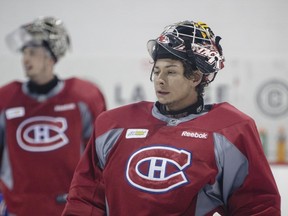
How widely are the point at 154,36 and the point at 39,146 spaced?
8.33ft

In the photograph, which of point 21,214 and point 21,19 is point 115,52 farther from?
point 21,214

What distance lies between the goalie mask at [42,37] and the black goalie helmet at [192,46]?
111 cm

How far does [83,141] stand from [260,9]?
105 inches

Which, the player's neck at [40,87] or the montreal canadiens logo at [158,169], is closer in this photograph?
the montreal canadiens logo at [158,169]

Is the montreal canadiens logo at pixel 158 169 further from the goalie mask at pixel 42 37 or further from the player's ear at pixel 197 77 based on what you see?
the goalie mask at pixel 42 37

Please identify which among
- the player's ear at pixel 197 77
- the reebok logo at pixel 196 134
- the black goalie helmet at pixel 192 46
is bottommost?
the reebok logo at pixel 196 134

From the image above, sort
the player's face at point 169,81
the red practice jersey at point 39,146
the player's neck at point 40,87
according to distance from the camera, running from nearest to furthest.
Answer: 1. the player's face at point 169,81
2. the red practice jersey at point 39,146
3. the player's neck at point 40,87

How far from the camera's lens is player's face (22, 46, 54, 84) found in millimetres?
2838

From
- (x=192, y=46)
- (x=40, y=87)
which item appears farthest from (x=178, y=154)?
(x=40, y=87)

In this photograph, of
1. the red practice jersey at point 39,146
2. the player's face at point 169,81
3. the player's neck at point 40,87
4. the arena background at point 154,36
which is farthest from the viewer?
the arena background at point 154,36

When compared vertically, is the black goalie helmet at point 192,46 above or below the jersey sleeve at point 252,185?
above

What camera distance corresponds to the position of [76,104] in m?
2.81

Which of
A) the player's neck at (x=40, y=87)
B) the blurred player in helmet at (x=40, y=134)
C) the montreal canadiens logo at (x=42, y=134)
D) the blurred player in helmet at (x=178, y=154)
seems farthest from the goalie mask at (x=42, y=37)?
the blurred player in helmet at (x=178, y=154)

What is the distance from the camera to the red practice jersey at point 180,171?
1704 mm
